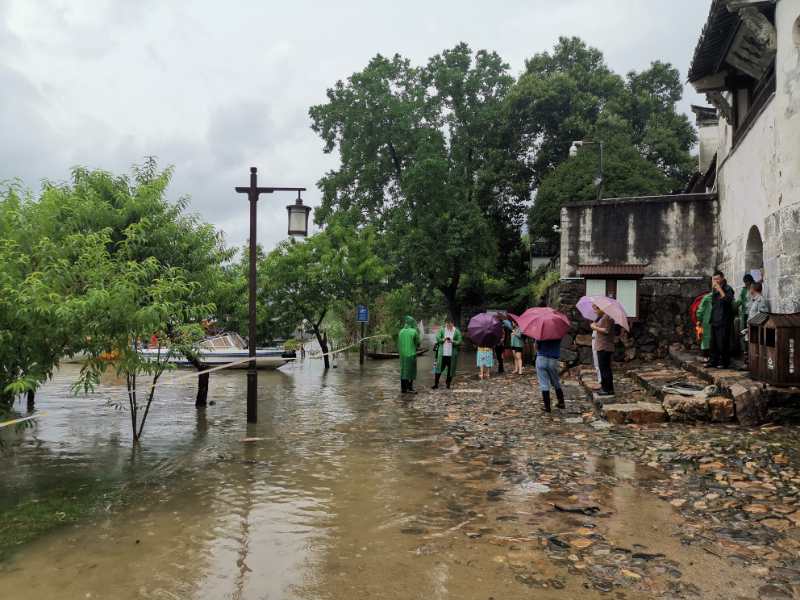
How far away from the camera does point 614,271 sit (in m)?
16.7

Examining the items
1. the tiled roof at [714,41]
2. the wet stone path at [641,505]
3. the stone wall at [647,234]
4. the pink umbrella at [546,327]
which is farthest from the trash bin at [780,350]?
the stone wall at [647,234]

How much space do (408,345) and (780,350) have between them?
843 centimetres

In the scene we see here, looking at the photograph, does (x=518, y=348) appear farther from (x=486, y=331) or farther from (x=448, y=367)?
(x=448, y=367)

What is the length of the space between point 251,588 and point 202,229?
928cm

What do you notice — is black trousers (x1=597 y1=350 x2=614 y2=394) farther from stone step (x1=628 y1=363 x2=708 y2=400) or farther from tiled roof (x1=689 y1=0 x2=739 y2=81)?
tiled roof (x1=689 y1=0 x2=739 y2=81)

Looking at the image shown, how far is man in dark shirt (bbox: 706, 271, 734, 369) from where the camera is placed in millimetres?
10688

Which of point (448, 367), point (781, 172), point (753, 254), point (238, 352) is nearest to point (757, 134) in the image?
point (781, 172)

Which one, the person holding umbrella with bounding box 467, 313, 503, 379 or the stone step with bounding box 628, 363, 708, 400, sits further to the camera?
the person holding umbrella with bounding box 467, 313, 503, 379

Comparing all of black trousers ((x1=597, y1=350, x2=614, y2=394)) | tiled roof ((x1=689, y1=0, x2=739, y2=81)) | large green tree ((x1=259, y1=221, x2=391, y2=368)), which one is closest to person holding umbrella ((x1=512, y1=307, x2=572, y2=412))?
black trousers ((x1=597, y1=350, x2=614, y2=394))

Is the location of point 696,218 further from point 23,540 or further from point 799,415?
point 23,540

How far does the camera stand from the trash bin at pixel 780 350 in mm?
8031

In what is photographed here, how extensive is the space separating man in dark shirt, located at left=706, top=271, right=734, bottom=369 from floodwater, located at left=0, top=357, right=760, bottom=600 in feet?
16.2

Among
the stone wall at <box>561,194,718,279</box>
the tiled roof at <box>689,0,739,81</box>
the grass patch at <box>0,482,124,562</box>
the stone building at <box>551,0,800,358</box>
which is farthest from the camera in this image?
the stone wall at <box>561,194,718,279</box>

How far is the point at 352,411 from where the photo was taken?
12945mm
